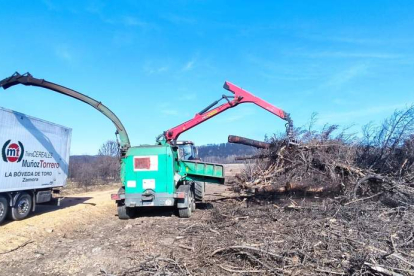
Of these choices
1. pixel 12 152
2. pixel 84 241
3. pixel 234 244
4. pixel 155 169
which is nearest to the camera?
pixel 234 244

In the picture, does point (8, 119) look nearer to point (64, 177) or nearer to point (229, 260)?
point (64, 177)

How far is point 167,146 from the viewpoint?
10.5m

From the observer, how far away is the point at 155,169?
33.9 ft

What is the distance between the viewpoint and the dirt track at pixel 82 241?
590 cm

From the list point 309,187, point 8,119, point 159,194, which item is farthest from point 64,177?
point 309,187

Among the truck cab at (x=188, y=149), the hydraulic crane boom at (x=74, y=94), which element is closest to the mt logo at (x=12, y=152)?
the hydraulic crane boom at (x=74, y=94)

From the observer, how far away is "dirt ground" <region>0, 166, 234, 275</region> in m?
5.89

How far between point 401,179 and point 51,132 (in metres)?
11.8

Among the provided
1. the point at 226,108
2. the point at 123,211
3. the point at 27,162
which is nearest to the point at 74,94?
the point at 27,162

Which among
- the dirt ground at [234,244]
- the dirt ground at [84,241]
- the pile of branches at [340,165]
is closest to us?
the dirt ground at [234,244]

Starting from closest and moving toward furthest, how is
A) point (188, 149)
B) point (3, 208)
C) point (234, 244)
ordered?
point (234, 244) → point (3, 208) → point (188, 149)

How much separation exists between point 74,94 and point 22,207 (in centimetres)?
437

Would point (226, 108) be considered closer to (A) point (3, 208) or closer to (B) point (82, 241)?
(B) point (82, 241)

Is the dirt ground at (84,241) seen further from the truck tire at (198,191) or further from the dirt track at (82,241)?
the truck tire at (198,191)
